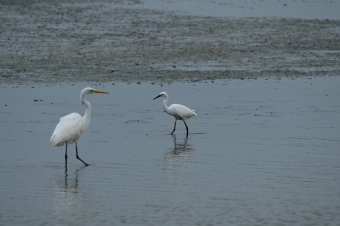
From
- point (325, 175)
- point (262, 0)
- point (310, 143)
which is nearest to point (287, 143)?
point (310, 143)

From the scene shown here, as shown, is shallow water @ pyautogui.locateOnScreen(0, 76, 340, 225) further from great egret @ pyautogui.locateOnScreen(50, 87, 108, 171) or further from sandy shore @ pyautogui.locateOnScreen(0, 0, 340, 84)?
sandy shore @ pyautogui.locateOnScreen(0, 0, 340, 84)

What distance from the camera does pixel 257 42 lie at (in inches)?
1137

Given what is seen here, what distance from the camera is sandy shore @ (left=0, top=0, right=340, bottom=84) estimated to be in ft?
74.5

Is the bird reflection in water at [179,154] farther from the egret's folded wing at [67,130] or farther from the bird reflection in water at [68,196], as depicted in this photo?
the bird reflection in water at [68,196]

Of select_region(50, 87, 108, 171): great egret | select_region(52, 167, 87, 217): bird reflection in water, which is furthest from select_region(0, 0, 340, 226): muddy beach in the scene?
select_region(50, 87, 108, 171): great egret

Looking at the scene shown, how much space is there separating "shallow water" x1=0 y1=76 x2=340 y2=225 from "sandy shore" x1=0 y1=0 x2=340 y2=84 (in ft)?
5.85

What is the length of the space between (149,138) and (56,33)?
16.3 meters

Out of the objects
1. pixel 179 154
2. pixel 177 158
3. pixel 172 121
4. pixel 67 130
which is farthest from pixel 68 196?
pixel 172 121

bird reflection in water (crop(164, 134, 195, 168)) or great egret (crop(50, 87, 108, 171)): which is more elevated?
great egret (crop(50, 87, 108, 171))

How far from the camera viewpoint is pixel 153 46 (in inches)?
1080

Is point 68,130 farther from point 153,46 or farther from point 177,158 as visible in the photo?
point 153,46

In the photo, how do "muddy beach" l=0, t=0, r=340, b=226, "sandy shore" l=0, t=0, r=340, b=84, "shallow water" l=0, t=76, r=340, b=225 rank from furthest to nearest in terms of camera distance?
"sandy shore" l=0, t=0, r=340, b=84, "muddy beach" l=0, t=0, r=340, b=226, "shallow water" l=0, t=76, r=340, b=225

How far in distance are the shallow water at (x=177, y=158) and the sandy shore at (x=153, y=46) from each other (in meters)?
1.78

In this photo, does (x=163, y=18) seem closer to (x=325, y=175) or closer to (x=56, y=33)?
(x=56, y=33)
